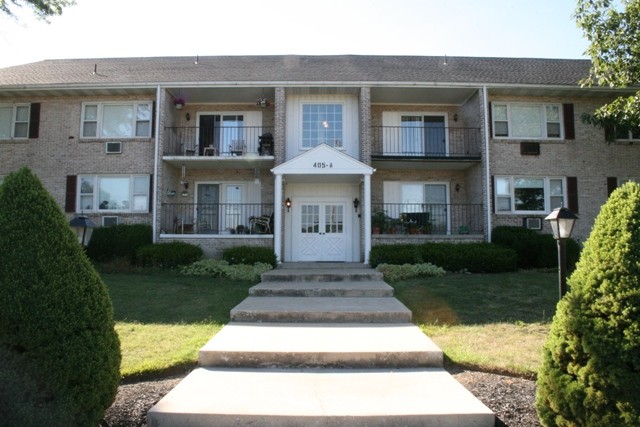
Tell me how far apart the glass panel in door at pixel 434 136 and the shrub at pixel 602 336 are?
13.3m

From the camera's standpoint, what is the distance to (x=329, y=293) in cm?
950

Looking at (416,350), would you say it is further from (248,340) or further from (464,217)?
(464,217)

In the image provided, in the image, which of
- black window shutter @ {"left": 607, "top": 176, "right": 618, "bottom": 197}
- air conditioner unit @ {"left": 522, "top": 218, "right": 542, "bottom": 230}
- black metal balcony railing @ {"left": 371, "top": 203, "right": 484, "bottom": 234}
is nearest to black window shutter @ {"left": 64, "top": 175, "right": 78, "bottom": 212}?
black metal balcony railing @ {"left": 371, "top": 203, "right": 484, "bottom": 234}

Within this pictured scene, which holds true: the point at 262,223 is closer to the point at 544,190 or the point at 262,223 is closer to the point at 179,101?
the point at 179,101

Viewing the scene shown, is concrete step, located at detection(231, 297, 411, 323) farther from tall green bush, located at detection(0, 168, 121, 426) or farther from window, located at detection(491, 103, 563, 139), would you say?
window, located at detection(491, 103, 563, 139)

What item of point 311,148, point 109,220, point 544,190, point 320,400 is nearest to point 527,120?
point 544,190

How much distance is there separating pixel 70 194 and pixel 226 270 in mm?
7129

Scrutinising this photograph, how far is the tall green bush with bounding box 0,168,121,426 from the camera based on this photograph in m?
3.12

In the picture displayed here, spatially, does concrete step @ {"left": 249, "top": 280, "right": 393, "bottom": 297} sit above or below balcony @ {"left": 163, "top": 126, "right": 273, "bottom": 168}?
below

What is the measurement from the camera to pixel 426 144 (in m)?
16.6

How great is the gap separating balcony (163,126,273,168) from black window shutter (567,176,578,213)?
10.5m

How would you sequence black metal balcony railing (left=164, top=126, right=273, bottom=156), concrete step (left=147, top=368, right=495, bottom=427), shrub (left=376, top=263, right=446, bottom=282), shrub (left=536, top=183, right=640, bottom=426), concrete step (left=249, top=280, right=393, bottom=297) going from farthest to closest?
black metal balcony railing (left=164, top=126, right=273, bottom=156), shrub (left=376, top=263, right=446, bottom=282), concrete step (left=249, top=280, right=393, bottom=297), concrete step (left=147, top=368, right=495, bottom=427), shrub (left=536, top=183, right=640, bottom=426)

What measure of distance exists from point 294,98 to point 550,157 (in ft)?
30.8

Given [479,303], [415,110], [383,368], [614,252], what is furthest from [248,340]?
[415,110]
